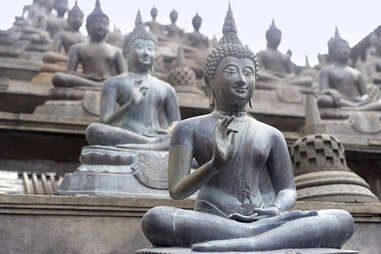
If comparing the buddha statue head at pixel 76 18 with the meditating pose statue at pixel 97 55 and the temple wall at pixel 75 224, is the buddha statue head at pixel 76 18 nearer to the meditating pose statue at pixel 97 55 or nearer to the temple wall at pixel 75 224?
the meditating pose statue at pixel 97 55

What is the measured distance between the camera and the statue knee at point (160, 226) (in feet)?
10.6

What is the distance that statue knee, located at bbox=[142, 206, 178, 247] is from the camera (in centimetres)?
322

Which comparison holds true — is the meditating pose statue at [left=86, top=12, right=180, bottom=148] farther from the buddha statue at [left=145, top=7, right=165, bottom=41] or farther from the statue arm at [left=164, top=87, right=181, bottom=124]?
the buddha statue at [left=145, top=7, right=165, bottom=41]

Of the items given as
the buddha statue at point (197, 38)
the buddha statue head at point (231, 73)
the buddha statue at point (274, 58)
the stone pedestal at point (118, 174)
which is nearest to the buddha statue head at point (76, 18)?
the buddha statue at point (274, 58)

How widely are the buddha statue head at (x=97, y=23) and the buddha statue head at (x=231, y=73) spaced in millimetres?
6734

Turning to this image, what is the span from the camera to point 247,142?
12.1 feet

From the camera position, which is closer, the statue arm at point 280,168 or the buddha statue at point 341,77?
the statue arm at point 280,168

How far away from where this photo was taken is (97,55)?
10555 millimetres

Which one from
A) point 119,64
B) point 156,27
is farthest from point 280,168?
point 156,27

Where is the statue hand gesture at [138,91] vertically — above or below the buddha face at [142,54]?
below

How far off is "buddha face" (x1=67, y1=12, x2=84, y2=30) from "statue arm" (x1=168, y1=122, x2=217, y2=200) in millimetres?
10735

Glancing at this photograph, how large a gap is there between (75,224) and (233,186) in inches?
67.5

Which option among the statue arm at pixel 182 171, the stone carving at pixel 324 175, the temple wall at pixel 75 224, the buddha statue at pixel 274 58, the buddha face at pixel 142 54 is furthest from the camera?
the buddha statue at pixel 274 58

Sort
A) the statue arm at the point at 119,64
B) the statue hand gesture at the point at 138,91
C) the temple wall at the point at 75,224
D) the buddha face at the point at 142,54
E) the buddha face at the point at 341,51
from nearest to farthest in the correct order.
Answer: the temple wall at the point at 75,224 < the statue hand gesture at the point at 138,91 < the buddha face at the point at 142,54 < the statue arm at the point at 119,64 < the buddha face at the point at 341,51
